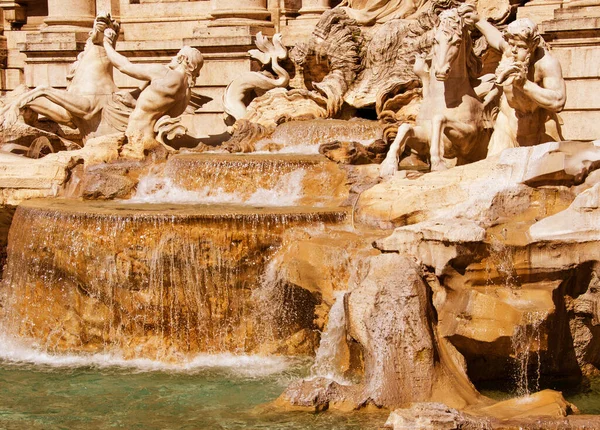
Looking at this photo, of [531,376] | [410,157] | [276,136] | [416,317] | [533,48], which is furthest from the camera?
[276,136]

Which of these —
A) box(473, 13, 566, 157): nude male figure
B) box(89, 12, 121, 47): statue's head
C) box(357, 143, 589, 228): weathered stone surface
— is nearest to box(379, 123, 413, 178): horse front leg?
box(357, 143, 589, 228): weathered stone surface

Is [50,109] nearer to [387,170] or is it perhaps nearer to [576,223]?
[387,170]

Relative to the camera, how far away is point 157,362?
10.4 meters

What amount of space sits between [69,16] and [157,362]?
895 cm

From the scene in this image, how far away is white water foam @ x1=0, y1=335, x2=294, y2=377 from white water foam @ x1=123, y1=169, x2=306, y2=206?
2.01m

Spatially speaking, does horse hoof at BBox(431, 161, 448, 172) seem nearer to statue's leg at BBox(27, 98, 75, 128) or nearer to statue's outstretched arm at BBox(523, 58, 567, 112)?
statue's outstretched arm at BBox(523, 58, 567, 112)

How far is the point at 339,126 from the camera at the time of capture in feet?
44.8

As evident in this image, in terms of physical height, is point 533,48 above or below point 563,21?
below

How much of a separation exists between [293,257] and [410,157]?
323 cm

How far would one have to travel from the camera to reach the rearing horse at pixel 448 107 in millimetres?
11555

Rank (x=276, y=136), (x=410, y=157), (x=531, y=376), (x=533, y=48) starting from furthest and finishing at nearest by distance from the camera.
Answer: (x=276, y=136)
(x=410, y=157)
(x=533, y=48)
(x=531, y=376)

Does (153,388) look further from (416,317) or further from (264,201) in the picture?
(264,201)

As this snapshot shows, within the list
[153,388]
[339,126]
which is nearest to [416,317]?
[153,388]

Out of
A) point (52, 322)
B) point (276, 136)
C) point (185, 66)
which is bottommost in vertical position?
point (52, 322)
